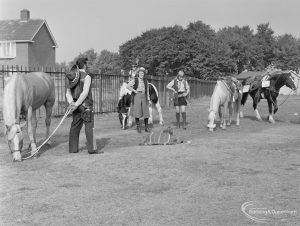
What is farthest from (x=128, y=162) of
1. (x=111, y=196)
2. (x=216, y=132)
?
(x=216, y=132)

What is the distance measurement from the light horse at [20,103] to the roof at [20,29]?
38663 millimetres

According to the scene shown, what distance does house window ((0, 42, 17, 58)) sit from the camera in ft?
157

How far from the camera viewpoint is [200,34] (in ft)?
233

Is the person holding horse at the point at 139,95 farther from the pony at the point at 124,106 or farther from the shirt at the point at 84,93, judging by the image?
the shirt at the point at 84,93

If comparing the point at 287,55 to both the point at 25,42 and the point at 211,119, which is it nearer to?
the point at 25,42

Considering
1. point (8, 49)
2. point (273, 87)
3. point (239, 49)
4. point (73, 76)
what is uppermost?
point (239, 49)

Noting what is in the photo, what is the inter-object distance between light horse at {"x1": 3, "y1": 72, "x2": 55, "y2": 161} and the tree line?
3362 centimetres

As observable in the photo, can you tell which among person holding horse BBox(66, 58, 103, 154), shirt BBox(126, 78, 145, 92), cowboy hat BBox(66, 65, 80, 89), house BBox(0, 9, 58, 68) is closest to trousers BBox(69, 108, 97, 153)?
person holding horse BBox(66, 58, 103, 154)

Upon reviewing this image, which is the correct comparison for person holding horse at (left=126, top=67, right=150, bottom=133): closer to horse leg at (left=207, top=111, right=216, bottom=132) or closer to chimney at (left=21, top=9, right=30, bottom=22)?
horse leg at (left=207, top=111, right=216, bottom=132)

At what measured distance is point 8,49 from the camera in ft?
159

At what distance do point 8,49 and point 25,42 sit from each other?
267 cm

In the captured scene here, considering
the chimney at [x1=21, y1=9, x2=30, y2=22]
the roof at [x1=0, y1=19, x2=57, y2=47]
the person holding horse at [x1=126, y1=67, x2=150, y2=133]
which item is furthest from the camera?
the chimney at [x1=21, y1=9, x2=30, y2=22]

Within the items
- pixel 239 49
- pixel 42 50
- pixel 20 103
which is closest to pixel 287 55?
pixel 239 49

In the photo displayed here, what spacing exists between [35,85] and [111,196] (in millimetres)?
4771
